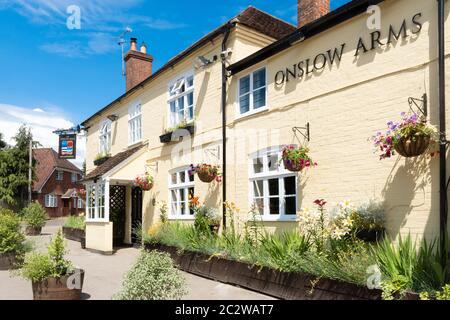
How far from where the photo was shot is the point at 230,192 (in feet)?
35.3

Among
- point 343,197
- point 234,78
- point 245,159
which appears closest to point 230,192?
point 245,159

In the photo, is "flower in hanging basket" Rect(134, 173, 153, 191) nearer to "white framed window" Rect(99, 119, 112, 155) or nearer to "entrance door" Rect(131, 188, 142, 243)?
"entrance door" Rect(131, 188, 142, 243)

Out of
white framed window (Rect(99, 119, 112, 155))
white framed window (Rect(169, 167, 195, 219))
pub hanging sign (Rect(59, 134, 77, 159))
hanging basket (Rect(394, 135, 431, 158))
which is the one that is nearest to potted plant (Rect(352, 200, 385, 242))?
hanging basket (Rect(394, 135, 431, 158))

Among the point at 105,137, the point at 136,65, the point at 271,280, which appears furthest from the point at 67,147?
the point at 271,280

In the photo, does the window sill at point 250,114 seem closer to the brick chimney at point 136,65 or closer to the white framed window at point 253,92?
the white framed window at point 253,92

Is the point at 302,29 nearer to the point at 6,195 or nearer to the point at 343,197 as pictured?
the point at 343,197

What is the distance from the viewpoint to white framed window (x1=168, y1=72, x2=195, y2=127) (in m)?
12.9

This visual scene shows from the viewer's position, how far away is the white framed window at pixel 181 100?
12.9 metres

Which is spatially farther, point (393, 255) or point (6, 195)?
point (6, 195)

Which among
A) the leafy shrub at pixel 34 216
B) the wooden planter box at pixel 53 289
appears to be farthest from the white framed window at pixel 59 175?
the wooden planter box at pixel 53 289

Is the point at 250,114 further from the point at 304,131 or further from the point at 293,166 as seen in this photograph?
the point at 293,166

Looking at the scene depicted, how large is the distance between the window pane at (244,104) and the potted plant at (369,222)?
4.38 metres

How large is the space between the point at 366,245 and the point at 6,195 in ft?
115
